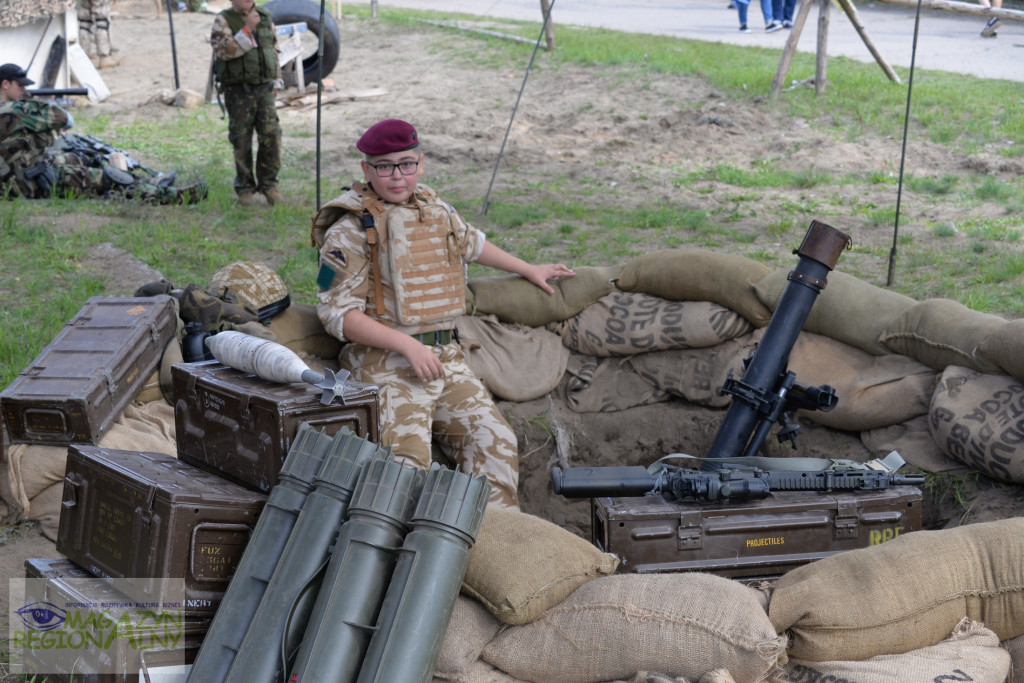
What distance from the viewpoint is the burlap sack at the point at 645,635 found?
2426mm

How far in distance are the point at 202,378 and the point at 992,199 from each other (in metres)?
7.13

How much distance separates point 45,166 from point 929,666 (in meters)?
7.67

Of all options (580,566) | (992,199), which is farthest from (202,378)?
(992,199)

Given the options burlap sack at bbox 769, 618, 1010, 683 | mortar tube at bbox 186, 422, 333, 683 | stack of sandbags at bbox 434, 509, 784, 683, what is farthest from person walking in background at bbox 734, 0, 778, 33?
mortar tube at bbox 186, 422, 333, 683

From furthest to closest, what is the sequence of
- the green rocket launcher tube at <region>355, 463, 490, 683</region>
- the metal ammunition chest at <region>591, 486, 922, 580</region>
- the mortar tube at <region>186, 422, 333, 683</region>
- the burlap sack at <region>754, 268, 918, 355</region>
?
the burlap sack at <region>754, 268, 918, 355</region>
the metal ammunition chest at <region>591, 486, 922, 580</region>
the mortar tube at <region>186, 422, 333, 683</region>
the green rocket launcher tube at <region>355, 463, 490, 683</region>

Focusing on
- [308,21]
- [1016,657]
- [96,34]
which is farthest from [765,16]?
[1016,657]

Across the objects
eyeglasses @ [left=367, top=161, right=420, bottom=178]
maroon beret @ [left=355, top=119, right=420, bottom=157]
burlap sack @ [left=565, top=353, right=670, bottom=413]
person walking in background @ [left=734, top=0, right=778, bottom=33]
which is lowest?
burlap sack @ [left=565, top=353, right=670, bottom=413]

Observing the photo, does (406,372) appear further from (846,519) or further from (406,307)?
(846,519)

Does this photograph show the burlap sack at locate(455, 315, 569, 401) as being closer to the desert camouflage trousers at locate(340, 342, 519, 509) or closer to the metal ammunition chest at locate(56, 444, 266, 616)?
the desert camouflage trousers at locate(340, 342, 519, 509)

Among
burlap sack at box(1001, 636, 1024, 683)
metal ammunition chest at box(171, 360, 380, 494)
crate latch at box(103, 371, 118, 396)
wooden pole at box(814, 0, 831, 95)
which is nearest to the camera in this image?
burlap sack at box(1001, 636, 1024, 683)

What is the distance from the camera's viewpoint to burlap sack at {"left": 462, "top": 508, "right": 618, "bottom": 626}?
2.57 meters

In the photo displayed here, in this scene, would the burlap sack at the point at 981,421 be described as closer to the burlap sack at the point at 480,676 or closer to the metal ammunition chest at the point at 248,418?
the burlap sack at the point at 480,676

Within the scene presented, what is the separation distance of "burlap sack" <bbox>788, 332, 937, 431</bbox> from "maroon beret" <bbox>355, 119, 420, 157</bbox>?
201 cm

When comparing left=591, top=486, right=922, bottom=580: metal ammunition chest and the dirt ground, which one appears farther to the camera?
the dirt ground
